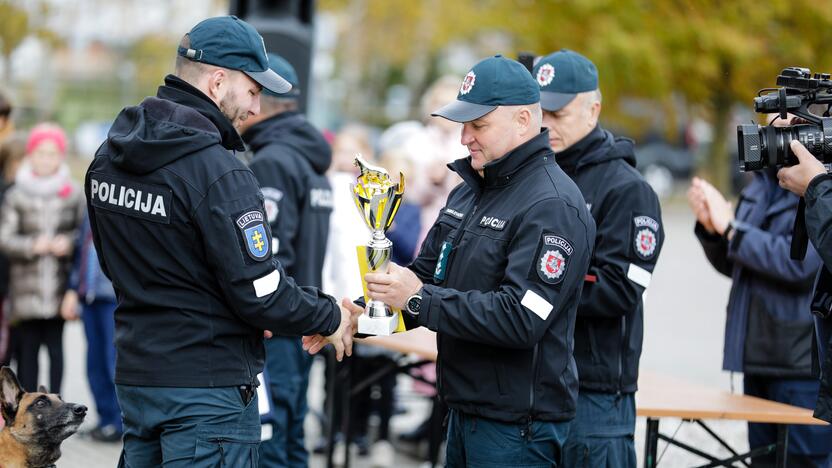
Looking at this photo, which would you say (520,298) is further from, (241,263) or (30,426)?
(30,426)

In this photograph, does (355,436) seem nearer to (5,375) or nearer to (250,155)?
(250,155)

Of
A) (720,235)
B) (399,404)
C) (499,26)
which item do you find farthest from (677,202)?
(720,235)

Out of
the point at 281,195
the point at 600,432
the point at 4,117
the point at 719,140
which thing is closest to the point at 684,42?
the point at 719,140

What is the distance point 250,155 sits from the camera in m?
6.07

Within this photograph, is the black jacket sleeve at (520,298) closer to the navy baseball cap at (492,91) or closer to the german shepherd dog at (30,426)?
the navy baseball cap at (492,91)

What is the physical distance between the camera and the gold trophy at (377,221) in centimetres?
389

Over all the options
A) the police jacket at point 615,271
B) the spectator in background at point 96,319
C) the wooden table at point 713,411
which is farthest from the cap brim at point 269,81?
the spectator in background at point 96,319

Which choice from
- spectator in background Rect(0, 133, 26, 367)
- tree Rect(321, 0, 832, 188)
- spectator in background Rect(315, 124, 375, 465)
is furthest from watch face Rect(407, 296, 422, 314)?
tree Rect(321, 0, 832, 188)

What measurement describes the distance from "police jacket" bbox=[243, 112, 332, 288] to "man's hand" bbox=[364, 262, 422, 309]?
194 cm

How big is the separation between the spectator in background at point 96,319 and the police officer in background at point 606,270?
3855 millimetres

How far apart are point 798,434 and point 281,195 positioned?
277 cm

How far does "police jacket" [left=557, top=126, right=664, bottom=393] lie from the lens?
445 cm

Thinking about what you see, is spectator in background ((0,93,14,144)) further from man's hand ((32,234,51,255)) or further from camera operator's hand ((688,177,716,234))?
camera operator's hand ((688,177,716,234))

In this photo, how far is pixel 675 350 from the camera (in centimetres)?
1142
